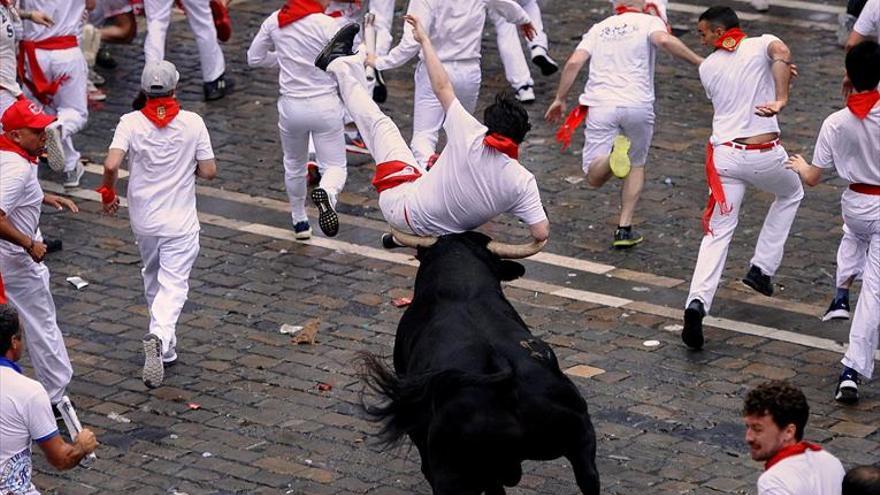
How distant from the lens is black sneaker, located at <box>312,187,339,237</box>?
1273 cm

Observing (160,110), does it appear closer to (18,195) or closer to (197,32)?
(18,195)

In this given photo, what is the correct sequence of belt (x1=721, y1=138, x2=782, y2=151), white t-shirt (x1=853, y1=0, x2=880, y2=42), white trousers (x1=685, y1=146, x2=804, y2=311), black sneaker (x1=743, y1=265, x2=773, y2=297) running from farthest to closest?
white t-shirt (x1=853, y1=0, x2=880, y2=42) → black sneaker (x1=743, y1=265, x2=773, y2=297) → belt (x1=721, y1=138, x2=782, y2=151) → white trousers (x1=685, y1=146, x2=804, y2=311)

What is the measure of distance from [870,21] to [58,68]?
683cm

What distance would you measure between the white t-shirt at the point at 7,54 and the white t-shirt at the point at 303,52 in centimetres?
212

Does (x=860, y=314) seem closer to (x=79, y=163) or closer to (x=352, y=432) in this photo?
(x=352, y=432)

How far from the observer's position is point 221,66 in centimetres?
1738

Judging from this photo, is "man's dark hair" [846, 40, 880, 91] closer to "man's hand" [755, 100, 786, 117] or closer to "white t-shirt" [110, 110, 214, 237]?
"man's hand" [755, 100, 786, 117]

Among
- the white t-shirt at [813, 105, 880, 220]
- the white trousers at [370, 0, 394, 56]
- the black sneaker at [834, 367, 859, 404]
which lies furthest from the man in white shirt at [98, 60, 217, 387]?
the black sneaker at [834, 367, 859, 404]

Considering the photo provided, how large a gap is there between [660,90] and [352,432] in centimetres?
764

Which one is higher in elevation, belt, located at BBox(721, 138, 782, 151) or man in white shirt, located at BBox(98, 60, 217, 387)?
belt, located at BBox(721, 138, 782, 151)

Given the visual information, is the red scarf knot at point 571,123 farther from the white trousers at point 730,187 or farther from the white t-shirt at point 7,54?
the white t-shirt at point 7,54

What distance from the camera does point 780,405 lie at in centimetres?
718

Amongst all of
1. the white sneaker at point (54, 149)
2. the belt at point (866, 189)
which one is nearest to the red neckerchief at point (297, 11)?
the white sneaker at point (54, 149)

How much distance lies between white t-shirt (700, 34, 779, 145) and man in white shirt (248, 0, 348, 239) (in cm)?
309
